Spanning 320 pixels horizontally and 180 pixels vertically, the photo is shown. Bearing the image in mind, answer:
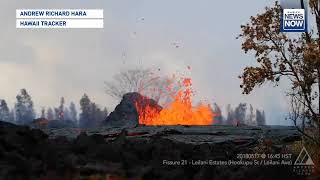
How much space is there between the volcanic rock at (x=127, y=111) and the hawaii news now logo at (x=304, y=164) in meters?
44.3

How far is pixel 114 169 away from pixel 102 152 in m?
1.65

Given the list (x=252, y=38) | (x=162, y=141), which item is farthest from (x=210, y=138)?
(x=252, y=38)

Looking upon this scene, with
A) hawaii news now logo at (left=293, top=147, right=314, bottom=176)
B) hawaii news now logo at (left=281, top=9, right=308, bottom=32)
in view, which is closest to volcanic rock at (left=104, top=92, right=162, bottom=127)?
hawaii news now logo at (left=293, top=147, right=314, bottom=176)

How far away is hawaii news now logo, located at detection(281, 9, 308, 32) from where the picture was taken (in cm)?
1661

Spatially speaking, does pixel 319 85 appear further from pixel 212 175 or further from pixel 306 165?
pixel 212 175

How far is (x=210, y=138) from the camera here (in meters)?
26.9

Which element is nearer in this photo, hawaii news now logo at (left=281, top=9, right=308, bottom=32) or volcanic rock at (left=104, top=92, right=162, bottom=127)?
hawaii news now logo at (left=281, top=9, right=308, bottom=32)

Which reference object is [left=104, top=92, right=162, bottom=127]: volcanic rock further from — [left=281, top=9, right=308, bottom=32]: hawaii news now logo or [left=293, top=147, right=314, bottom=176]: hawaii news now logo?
[left=281, top=9, right=308, bottom=32]: hawaii news now logo

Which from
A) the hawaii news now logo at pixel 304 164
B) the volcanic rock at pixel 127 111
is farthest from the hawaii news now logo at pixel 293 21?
the volcanic rock at pixel 127 111

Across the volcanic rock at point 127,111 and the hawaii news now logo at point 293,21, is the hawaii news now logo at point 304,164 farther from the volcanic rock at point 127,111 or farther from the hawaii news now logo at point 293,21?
the volcanic rock at point 127,111

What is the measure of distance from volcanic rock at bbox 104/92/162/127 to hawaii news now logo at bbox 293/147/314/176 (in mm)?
44294

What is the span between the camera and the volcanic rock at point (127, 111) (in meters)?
62.1

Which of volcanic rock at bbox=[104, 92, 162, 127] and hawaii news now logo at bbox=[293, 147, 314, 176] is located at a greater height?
volcanic rock at bbox=[104, 92, 162, 127]

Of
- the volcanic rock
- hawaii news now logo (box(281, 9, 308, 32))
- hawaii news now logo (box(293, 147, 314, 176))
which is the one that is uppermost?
hawaii news now logo (box(281, 9, 308, 32))
